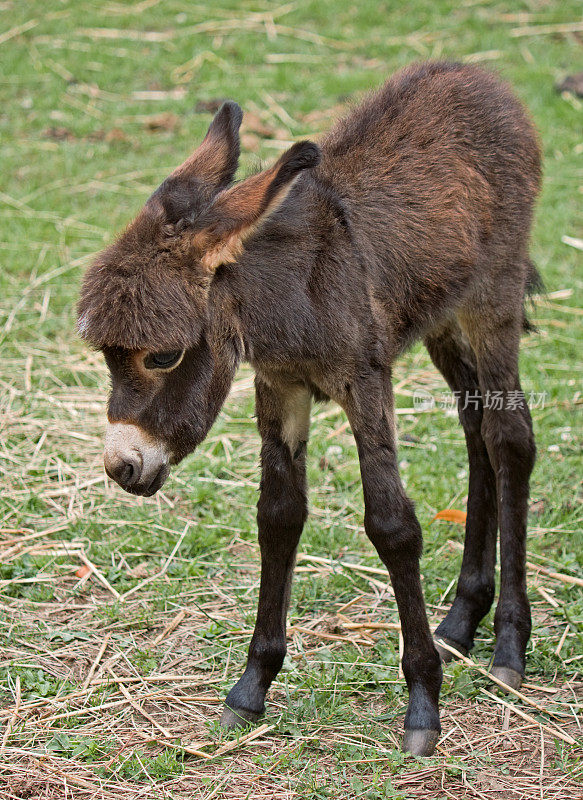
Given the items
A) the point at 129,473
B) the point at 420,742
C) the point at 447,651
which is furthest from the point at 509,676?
the point at 129,473

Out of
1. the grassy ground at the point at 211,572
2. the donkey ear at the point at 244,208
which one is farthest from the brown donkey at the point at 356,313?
the grassy ground at the point at 211,572

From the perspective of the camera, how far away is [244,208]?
3.36 m

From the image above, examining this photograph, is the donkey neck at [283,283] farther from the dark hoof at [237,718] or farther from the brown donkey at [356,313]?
the dark hoof at [237,718]

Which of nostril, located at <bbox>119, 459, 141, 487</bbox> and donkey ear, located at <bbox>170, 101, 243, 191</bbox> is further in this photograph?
donkey ear, located at <bbox>170, 101, 243, 191</bbox>

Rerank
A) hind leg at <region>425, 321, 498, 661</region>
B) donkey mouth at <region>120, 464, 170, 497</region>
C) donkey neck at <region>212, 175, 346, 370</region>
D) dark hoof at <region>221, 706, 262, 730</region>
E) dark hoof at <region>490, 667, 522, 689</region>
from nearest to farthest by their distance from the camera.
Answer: donkey mouth at <region>120, 464, 170, 497</region>, donkey neck at <region>212, 175, 346, 370</region>, dark hoof at <region>221, 706, 262, 730</region>, dark hoof at <region>490, 667, 522, 689</region>, hind leg at <region>425, 321, 498, 661</region>

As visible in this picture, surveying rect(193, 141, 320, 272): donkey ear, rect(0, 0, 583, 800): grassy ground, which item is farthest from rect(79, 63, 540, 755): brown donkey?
rect(0, 0, 583, 800): grassy ground

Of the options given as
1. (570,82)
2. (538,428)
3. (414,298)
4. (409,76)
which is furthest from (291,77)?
(414,298)

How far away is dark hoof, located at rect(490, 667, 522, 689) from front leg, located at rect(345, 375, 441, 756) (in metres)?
0.56

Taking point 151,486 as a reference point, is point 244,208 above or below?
above

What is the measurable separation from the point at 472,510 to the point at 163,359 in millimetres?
2082

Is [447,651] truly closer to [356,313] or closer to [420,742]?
[420,742]

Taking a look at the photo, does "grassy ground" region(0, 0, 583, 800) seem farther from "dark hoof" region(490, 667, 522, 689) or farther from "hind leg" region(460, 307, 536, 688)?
"hind leg" region(460, 307, 536, 688)

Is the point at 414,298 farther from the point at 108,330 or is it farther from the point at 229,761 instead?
the point at 229,761

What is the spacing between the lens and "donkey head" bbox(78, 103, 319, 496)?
3291 mm
